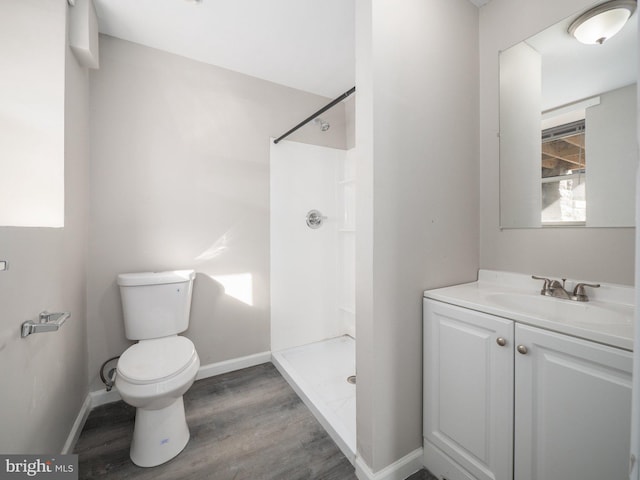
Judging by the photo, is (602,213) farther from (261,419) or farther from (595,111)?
(261,419)

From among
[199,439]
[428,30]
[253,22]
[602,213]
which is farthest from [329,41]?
[199,439]

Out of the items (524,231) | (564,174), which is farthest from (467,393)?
(564,174)

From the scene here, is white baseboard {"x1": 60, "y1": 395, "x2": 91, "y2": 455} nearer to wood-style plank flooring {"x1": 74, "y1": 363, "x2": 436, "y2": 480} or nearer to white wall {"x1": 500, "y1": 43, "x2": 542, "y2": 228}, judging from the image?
wood-style plank flooring {"x1": 74, "y1": 363, "x2": 436, "y2": 480}

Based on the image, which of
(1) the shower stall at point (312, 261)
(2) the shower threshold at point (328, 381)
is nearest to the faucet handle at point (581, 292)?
(2) the shower threshold at point (328, 381)

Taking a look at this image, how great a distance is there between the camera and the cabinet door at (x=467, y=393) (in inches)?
41.5

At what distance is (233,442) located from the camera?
1.53 meters

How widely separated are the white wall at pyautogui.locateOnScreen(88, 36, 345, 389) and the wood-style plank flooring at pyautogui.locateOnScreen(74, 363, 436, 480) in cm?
34

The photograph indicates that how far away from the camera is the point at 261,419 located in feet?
5.59

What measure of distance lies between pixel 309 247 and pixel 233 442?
1.53m

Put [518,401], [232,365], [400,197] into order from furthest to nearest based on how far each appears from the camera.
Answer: [232,365], [400,197], [518,401]

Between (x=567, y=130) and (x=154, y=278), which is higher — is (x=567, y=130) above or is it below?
above

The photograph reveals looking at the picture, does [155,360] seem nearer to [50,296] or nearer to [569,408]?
[50,296]

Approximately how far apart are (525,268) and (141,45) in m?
2.76

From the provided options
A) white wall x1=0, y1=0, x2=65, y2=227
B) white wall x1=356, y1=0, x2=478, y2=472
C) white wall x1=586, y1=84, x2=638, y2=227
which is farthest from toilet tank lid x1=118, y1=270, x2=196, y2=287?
white wall x1=586, y1=84, x2=638, y2=227
